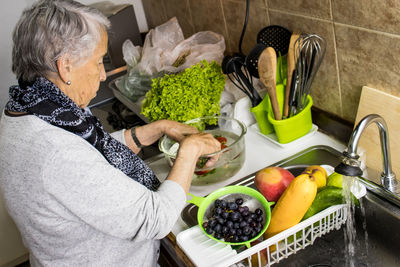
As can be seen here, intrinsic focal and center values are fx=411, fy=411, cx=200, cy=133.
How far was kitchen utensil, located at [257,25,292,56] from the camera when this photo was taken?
126 cm

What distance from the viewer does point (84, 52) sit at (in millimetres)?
879

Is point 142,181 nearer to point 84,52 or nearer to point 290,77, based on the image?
point 84,52

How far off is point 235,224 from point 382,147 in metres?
0.38

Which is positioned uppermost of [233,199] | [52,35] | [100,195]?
[52,35]

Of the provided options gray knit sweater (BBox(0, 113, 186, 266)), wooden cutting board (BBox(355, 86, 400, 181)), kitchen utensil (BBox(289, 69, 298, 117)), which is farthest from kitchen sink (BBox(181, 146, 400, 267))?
kitchen utensil (BBox(289, 69, 298, 117))

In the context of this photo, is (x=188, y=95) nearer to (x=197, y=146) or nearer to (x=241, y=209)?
(x=197, y=146)

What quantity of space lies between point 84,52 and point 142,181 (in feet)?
1.27

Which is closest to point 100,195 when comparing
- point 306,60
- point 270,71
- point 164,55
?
point 270,71

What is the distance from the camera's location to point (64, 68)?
34.5 inches

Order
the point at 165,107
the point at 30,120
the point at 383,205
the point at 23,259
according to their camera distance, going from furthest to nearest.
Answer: the point at 23,259 → the point at 165,107 → the point at 383,205 → the point at 30,120

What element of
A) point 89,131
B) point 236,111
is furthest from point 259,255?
point 236,111

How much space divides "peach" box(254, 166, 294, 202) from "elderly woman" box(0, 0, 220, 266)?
22 cm

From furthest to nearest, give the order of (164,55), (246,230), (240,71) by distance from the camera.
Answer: (164,55), (240,71), (246,230)

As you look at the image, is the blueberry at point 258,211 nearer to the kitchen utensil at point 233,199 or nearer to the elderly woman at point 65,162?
the kitchen utensil at point 233,199
